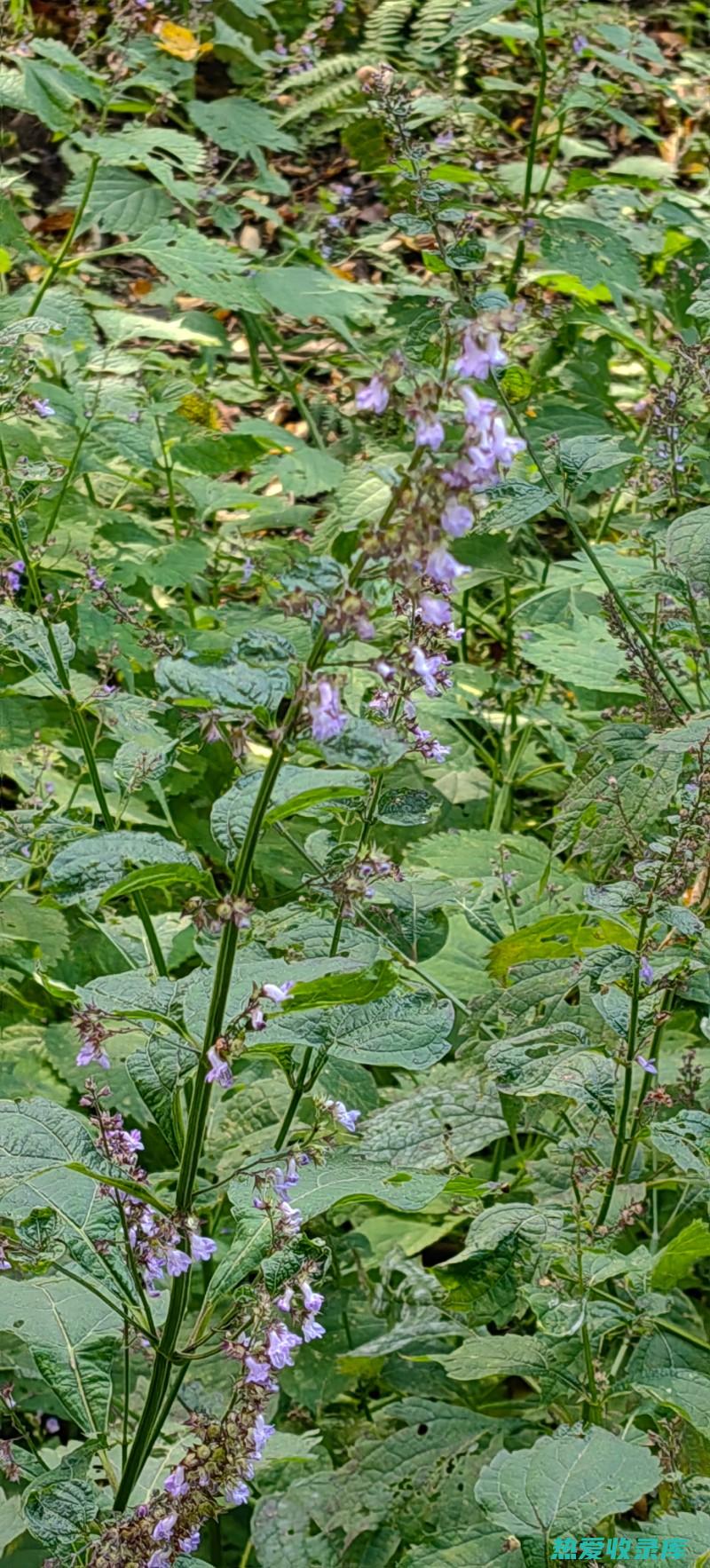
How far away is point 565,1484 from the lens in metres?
1.45

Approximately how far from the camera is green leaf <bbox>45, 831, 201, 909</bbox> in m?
1.34

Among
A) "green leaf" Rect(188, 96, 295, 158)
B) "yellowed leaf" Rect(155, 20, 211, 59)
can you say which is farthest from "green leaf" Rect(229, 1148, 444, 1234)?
"yellowed leaf" Rect(155, 20, 211, 59)

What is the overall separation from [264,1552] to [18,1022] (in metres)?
1.06

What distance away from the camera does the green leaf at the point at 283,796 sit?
1234 millimetres

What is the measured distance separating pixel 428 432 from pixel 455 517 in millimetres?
66

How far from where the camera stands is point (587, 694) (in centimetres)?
341

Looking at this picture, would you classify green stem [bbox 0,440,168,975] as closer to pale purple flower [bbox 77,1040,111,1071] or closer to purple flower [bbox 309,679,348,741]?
pale purple flower [bbox 77,1040,111,1071]

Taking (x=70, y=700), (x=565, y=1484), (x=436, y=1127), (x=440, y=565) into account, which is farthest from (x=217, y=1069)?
(x=70, y=700)

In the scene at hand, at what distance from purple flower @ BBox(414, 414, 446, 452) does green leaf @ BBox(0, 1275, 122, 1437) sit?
38.8 inches

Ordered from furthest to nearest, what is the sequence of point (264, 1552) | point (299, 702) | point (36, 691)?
point (36, 691) → point (264, 1552) → point (299, 702)

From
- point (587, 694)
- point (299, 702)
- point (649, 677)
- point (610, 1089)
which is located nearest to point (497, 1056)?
point (610, 1089)

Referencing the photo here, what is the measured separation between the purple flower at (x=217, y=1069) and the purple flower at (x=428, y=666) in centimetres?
30

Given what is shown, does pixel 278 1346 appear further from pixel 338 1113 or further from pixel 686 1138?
pixel 686 1138

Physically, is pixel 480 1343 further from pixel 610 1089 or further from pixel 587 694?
pixel 587 694
